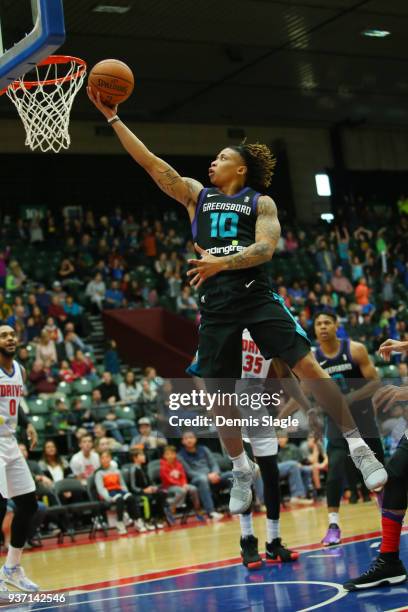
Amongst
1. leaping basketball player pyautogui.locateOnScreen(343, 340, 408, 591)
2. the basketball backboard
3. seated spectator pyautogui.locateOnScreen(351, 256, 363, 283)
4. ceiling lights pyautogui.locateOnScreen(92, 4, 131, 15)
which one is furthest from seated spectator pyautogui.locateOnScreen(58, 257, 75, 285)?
leaping basketball player pyautogui.locateOnScreen(343, 340, 408, 591)

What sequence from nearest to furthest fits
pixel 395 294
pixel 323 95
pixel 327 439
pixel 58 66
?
pixel 58 66
pixel 327 439
pixel 395 294
pixel 323 95

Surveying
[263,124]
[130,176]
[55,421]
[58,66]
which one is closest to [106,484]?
[55,421]

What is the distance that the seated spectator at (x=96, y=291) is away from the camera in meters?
21.4

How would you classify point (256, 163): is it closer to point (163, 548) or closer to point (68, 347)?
point (163, 548)

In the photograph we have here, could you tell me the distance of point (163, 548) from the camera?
34.4 feet

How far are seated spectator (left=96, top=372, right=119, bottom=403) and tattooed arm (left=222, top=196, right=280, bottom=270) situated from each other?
1073 centimetres

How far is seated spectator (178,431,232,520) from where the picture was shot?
1402cm

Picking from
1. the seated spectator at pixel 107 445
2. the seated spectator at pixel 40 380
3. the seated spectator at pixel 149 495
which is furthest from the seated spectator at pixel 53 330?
the seated spectator at pixel 149 495

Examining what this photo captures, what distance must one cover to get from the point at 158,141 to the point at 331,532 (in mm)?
20961

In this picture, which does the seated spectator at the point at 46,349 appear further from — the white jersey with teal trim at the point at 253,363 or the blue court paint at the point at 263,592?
the blue court paint at the point at 263,592

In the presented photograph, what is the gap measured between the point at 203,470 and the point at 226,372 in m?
8.30

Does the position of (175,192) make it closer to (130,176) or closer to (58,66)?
(58,66)

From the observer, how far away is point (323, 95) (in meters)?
27.0

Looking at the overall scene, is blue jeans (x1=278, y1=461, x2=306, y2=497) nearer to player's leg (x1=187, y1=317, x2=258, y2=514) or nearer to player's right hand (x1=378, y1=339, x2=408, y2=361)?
player's leg (x1=187, y1=317, x2=258, y2=514)
